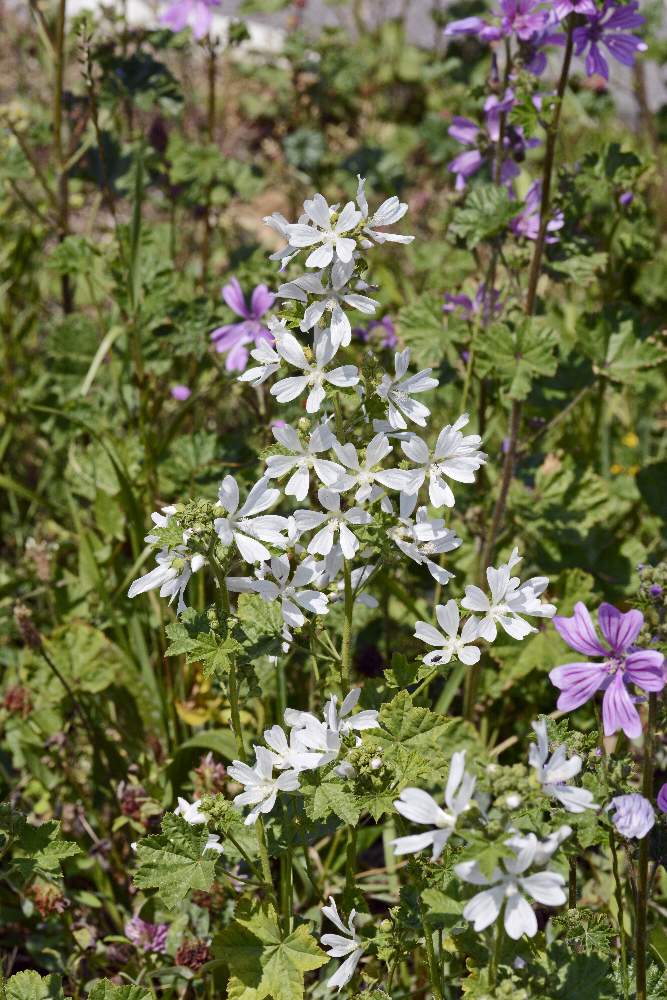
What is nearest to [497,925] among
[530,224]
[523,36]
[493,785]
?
[493,785]

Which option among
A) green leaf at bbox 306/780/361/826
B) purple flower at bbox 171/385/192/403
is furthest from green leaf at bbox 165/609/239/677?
purple flower at bbox 171/385/192/403

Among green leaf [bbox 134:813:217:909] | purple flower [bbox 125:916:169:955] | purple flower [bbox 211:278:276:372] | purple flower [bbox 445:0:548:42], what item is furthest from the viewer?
purple flower [bbox 211:278:276:372]

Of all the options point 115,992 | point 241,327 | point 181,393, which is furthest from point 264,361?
point 181,393

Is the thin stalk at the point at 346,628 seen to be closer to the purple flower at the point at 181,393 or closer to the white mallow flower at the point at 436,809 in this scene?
the white mallow flower at the point at 436,809

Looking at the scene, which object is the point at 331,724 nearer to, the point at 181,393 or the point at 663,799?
the point at 663,799

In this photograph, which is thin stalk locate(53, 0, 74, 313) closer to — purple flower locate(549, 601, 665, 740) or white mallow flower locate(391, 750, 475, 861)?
purple flower locate(549, 601, 665, 740)
